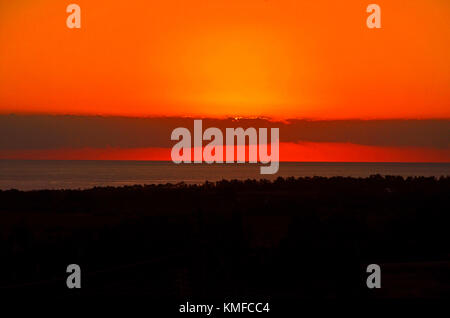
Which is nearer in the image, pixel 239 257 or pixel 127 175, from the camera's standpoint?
pixel 239 257

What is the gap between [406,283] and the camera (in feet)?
44.5

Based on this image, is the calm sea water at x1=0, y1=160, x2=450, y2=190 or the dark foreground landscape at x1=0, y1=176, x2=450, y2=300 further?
the calm sea water at x1=0, y1=160, x2=450, y2=190

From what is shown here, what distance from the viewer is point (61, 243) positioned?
1695 centimetres

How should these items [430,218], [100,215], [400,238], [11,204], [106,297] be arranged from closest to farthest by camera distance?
[106,297]
[400,238]
[430,218]
[100,215]
[11,204]

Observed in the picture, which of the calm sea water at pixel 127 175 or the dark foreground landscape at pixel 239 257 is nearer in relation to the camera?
the dark foreground landscape at pixel 239 257

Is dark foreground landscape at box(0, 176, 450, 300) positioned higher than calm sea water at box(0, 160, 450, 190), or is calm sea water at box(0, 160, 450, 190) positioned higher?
calm sea water at box(0, 160, 450, 190)

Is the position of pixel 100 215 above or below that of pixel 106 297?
above

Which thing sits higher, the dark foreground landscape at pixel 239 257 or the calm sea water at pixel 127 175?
the calm sea water at pixel 127 175

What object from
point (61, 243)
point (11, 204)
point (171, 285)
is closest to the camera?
point (171, 285)
